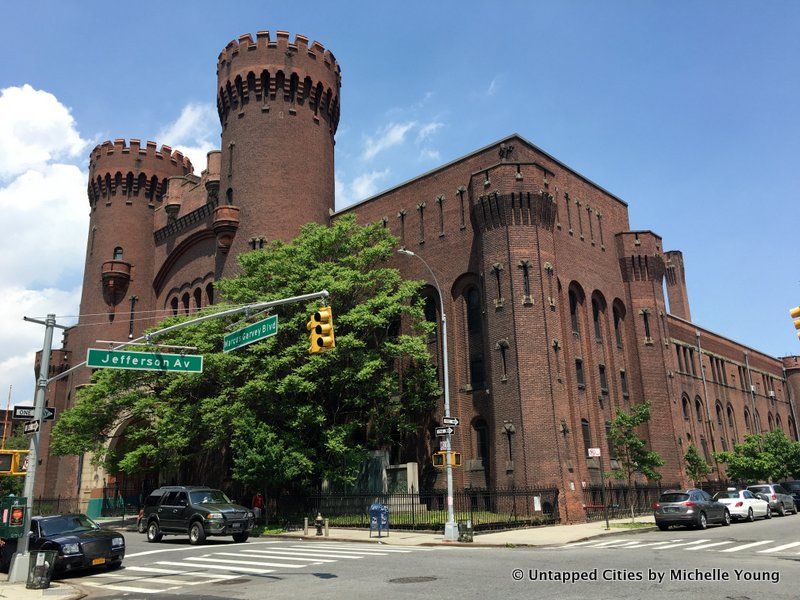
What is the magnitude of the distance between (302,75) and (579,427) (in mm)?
29578

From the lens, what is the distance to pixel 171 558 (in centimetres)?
1906

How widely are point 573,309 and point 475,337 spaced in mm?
6788

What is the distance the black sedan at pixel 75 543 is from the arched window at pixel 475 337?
22.3 metres

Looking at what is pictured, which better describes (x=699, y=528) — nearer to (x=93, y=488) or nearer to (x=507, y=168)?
(x=507, y=168)

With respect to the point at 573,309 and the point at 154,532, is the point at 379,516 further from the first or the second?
the point at 573,309

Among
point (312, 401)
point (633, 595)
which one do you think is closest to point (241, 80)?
point (312, 401)

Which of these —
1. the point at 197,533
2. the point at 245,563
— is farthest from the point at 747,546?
the point at 197,533

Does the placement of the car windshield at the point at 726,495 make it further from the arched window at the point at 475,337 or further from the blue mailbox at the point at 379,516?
the blue mailbox at the point at 379,516

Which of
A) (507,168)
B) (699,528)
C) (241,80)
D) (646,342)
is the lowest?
(699,528)

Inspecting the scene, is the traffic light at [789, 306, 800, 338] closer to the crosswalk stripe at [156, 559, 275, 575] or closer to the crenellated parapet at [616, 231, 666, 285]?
the crosswalk stripe at [156, 559, 275, 575]

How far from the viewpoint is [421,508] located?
32.3 m

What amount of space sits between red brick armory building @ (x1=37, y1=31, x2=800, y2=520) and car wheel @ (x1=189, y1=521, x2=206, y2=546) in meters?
15.1

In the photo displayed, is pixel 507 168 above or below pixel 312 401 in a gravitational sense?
above

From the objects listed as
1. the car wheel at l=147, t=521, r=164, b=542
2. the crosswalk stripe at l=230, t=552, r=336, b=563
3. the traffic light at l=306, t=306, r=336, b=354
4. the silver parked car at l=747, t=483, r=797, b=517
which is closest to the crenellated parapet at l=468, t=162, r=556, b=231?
the silver parked car at l=747, t=483, r=797, b=517
